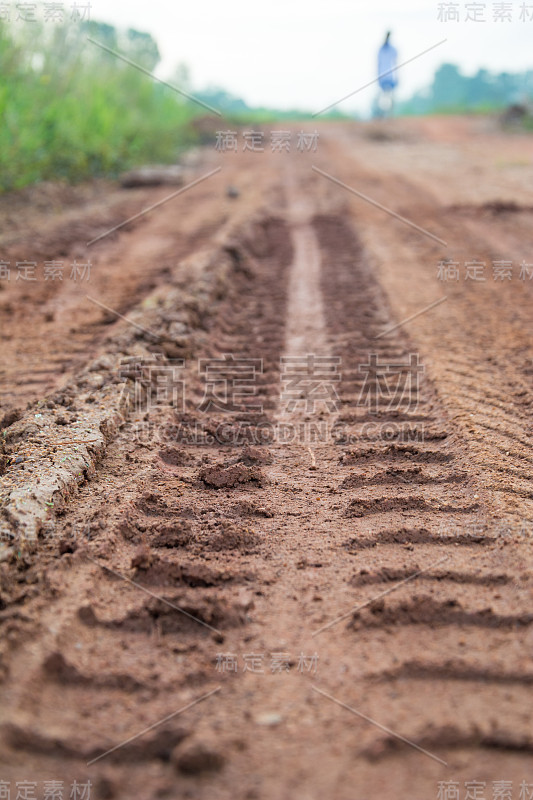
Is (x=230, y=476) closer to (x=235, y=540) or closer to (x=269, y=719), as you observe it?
(x=235, y=540)

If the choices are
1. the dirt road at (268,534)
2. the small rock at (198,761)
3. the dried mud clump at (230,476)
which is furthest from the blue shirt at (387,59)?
the small rock at (198,761)

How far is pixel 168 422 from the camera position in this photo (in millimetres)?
3537

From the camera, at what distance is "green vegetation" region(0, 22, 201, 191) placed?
854 cm

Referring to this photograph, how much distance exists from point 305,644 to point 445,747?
0.52 m

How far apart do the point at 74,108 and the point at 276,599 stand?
397 inches

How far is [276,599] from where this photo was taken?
227 centimetres

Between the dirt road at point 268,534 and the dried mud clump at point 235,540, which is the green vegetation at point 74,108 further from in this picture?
the dried mud clump at point 235,540

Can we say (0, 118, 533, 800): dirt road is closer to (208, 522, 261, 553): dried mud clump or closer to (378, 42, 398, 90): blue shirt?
(208, 522, 261, 553): dried mud clump

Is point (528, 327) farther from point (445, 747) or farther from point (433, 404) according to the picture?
point (445, 747)

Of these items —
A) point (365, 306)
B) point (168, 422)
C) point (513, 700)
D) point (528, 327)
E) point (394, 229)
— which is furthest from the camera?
point (394, 229)

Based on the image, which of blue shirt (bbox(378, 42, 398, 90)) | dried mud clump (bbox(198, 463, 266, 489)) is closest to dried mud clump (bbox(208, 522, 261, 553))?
dried mud clump (bbox(198, 463, 266, 489))

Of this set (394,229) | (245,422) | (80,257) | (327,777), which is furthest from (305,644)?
(394,229)

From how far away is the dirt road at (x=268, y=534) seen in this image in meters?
1.72

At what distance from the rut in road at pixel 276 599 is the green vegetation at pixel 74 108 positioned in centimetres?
655
